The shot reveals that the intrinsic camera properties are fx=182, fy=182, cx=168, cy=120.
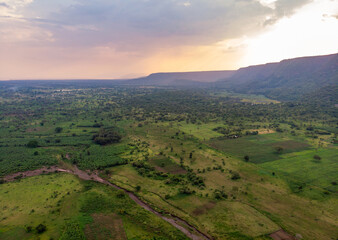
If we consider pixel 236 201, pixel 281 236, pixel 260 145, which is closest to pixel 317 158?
pixel 260 145

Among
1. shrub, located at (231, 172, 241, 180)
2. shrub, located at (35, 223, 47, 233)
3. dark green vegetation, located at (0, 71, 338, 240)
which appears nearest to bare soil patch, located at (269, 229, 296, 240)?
dark green vegetation, located at (0, 71, 338, 240)

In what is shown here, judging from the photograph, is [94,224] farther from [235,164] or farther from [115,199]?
[235,164]

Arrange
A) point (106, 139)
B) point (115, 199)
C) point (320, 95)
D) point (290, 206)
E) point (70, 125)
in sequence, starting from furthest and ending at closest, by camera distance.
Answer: point (320, 95) → point (70, 125) → point (106, 139) → point (115, 199) → point (290, 206)

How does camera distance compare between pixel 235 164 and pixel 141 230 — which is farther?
pixel 235 164

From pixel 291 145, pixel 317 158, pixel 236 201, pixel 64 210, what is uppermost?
pixel 291 145

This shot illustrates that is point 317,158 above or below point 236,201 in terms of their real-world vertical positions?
above

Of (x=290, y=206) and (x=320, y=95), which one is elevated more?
(x=320, y=95)

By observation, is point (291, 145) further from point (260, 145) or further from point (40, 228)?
point (40, 228)

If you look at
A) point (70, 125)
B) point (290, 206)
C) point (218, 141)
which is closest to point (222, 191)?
point (290, 206)
